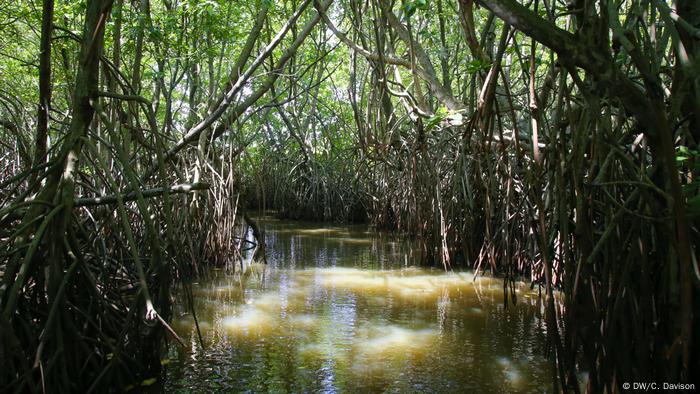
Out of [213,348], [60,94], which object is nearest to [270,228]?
[60,94]

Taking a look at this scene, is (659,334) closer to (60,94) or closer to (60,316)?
(60,316)

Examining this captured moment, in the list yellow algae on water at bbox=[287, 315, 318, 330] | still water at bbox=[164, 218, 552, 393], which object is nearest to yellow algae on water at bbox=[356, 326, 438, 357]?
still water at bbox=[164, 218, 552, 393]

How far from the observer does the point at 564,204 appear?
6.38 feet

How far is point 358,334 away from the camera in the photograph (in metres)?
3.54

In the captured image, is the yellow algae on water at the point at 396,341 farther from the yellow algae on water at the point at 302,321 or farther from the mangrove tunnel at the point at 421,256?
the yellow algae on water at the point at 302,321

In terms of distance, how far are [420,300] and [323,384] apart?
1936mm

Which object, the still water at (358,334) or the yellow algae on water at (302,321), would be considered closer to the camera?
the still water at (358,334)

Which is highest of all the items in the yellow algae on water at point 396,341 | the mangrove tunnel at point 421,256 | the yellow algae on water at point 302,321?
the mangrove tunnel at point 421,256

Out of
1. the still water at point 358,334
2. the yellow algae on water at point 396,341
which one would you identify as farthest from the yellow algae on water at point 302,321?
the yellow algae on water at point 396,341

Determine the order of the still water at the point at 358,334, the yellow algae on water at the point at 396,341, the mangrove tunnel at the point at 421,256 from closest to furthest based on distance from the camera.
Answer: the mangrove tunnel at the point at 421,256 → the still water at the point at 358,334 → the yellow algae on water at the point at 396,341

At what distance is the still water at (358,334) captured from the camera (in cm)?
278

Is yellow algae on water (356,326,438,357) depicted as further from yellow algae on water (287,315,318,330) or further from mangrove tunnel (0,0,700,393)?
yellow algae on water (287,315,318,330)

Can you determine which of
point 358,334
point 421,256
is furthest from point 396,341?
point 421,256

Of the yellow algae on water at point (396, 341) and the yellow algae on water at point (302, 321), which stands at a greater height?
the yellow algae on water at point (302, 321)
